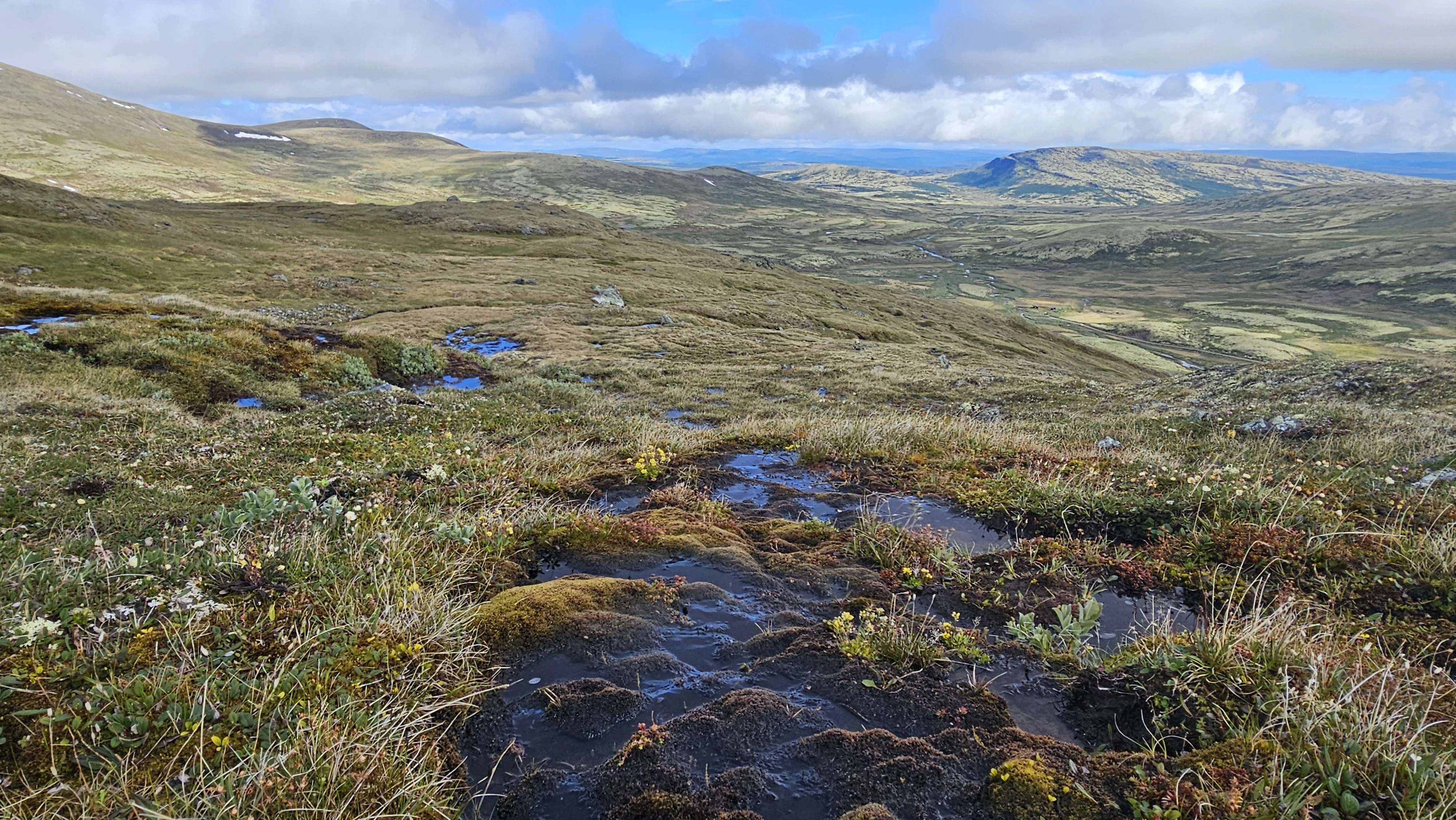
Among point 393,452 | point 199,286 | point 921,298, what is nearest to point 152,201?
point 199,286

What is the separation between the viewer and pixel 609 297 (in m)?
61.5

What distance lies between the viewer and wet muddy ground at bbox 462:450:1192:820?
12.6 ft

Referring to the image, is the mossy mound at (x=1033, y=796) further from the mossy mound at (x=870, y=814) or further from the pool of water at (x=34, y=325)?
the pool of water at (x=34, y=325)

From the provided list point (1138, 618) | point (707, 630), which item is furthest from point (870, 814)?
point (1138, 618)

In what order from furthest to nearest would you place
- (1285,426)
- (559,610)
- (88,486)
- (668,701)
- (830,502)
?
1. (1285,426)
2. (830,502)
3. (88,486)
4. (559,610)
5. (668,701)

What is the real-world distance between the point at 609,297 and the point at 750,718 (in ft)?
195

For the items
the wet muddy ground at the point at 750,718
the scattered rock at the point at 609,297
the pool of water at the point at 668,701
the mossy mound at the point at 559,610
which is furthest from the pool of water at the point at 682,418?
the scattered rock at the point at 609,297

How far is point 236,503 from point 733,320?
52.5 meters

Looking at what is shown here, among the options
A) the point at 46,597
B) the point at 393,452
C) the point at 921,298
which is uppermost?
the point at 46,597

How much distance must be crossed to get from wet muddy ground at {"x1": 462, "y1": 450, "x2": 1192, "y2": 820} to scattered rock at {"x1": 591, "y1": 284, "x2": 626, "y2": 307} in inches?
2042

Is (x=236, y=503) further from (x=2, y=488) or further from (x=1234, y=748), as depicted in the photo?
(x=1234, y=748)

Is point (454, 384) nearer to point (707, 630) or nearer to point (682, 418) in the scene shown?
point (682, 418)

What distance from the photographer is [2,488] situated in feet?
23.1

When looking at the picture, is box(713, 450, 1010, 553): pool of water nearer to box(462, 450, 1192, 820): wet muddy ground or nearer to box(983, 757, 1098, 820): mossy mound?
box(462, 450, 1192, 820): wet muddy ground
